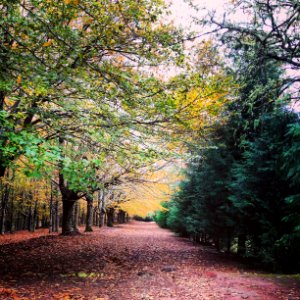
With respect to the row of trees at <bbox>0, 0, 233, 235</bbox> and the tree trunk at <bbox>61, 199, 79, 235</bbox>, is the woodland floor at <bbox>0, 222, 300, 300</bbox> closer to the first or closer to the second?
the row of trees at <bbox>0, 0, 233, 235</bbox>

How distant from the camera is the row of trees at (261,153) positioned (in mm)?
4832

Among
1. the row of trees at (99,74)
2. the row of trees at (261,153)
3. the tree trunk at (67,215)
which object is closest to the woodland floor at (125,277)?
the row of trees at (261,153)

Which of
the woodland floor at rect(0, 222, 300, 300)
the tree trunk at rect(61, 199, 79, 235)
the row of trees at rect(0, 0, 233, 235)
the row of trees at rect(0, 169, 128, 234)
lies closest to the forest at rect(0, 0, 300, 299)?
the row of trees at rect(0, 0, 233, 235)

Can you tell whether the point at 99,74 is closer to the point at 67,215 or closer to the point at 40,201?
the point at 67,215

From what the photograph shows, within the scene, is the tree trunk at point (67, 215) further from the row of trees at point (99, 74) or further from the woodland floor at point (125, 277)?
the row of trees at point (99, 74)

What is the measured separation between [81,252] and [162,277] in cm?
489

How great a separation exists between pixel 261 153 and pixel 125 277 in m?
6.15

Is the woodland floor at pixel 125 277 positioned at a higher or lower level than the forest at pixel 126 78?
lower

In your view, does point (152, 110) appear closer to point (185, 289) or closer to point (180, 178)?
point (185, 289)

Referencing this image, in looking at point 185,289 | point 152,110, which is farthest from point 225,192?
point 152,110

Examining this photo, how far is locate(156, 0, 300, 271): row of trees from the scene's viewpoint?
483 cm

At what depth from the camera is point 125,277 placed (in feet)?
26.3

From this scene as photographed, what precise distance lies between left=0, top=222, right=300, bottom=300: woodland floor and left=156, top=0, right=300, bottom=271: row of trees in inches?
57.5

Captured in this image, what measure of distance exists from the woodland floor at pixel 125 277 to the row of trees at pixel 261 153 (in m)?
1.46
